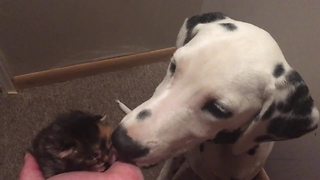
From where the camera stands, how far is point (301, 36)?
165 centimetres

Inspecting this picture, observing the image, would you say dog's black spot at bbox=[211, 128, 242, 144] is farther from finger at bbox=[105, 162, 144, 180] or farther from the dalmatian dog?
finger at bbox=[105, 162, 144, 180]

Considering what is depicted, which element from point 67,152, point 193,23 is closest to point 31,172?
point 67,152

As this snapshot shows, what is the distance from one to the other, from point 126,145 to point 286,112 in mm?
431

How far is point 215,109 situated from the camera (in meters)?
1.18

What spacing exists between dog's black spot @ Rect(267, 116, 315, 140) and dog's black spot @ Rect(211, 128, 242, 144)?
87mm

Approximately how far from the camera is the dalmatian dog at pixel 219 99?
3.84 ft

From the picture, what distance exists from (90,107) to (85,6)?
1.61 ft

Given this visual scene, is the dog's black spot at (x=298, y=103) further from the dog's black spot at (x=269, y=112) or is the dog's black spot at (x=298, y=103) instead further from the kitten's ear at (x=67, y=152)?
the kitten's ear at (x=67, y=152)

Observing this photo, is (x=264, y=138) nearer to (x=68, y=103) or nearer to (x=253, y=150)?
(x=253, y=150)

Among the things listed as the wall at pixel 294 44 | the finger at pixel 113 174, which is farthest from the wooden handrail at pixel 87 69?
the finger at pixel 113 174

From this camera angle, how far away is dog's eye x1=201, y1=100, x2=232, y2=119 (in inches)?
46.4

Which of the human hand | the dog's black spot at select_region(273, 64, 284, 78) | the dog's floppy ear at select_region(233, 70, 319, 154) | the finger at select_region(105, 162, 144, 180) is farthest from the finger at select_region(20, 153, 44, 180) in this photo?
the dog's black spot at select_region(273, 64, 284, 78)

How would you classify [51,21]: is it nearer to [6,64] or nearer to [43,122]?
[6,64]

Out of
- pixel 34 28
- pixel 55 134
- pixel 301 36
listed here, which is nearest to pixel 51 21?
pixel 34 28
